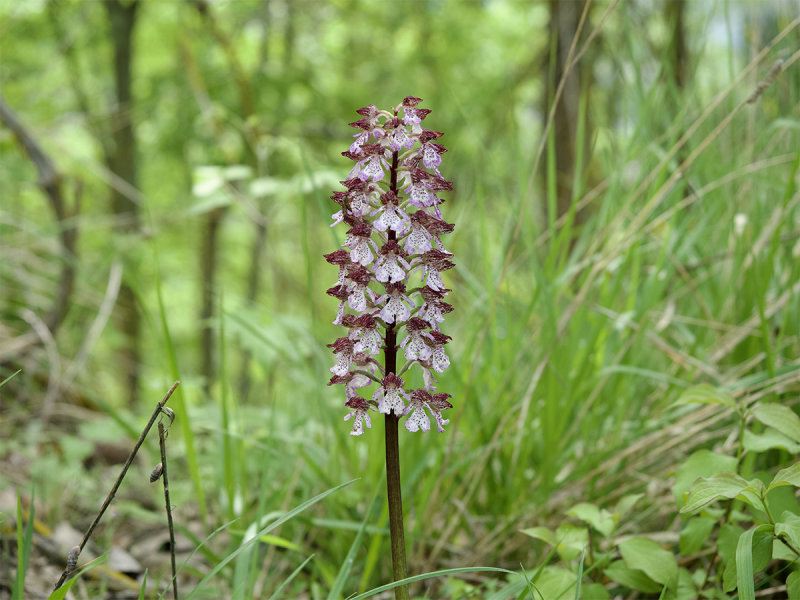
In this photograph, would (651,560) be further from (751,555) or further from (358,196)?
(358,196)

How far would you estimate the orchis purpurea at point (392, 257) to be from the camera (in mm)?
1261

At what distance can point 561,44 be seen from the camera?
5562 millimetres

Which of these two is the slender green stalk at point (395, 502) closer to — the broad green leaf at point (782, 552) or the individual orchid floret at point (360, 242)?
the individual orchid floret at point (360, 242)

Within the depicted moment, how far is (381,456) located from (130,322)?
911cm

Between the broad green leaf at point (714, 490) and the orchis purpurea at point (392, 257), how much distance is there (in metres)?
0.51

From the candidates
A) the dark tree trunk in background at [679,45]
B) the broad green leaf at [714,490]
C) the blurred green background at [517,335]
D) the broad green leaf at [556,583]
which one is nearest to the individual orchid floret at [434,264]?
the blurred green background at [517,335]

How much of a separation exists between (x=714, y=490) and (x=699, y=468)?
33 centimetres

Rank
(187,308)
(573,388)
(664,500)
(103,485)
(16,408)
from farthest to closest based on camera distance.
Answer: (187,308), (16,408), (103,485), (573,388), (664,500)

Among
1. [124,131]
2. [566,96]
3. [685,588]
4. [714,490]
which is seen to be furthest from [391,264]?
[124,131]

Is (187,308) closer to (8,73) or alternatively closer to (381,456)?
(8,73)

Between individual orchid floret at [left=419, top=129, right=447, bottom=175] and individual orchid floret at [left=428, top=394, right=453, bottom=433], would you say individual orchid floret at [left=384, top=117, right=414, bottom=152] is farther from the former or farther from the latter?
individual orchid floret at [left=428, top=394, right=453, bottom=433]

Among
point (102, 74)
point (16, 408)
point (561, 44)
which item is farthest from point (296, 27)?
point (16, 408)

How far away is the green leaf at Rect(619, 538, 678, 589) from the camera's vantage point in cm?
151

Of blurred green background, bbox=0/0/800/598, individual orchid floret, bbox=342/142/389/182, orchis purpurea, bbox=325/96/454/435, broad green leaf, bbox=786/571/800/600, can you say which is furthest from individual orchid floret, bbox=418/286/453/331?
broad green leaf, bbox=786/571/800/600
